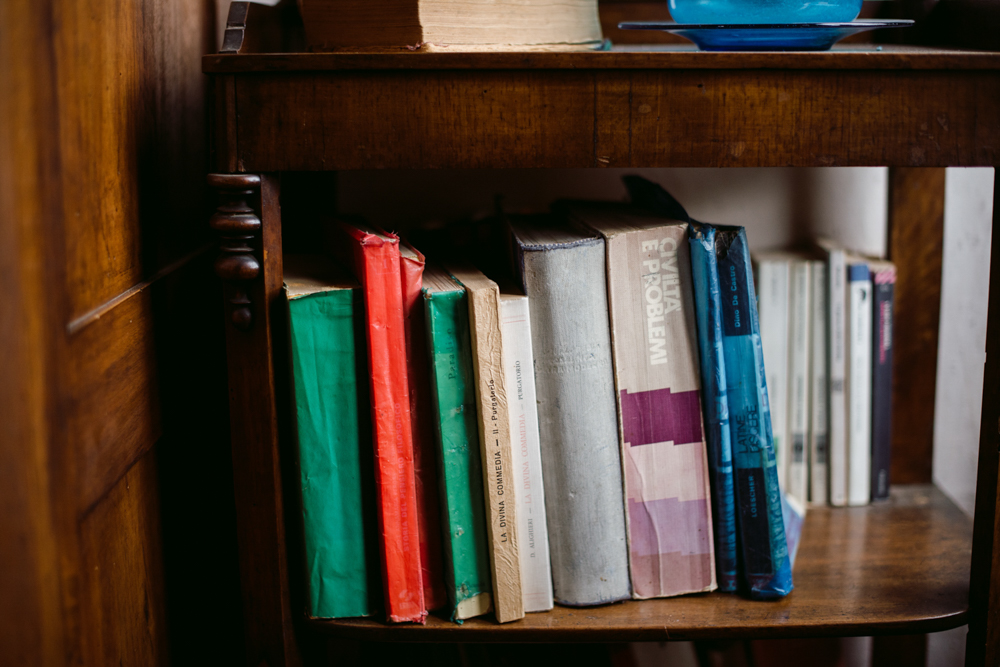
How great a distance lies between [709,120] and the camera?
641 millimetres

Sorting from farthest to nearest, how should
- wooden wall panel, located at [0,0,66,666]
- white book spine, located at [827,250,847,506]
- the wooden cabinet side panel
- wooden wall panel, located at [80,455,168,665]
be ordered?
1. white book spine, located at [827,250,847,506]
2. the wooden cabinet side panel
3. wooden wall panel, located at [80,455,168,665]
4. wooden wall panel, located at [0,0,66,666]

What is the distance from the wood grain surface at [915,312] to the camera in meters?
1.03

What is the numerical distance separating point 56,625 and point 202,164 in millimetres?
552

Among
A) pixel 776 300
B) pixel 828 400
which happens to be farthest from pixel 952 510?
pixel 776 300

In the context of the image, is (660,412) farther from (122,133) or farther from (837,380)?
(122,133)

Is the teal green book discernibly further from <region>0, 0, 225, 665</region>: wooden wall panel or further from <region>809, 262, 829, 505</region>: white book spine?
<region>809, 262, 829, 505</region>: white book spine

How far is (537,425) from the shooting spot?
725 mm

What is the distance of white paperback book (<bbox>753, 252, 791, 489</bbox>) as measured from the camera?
96 centimetres

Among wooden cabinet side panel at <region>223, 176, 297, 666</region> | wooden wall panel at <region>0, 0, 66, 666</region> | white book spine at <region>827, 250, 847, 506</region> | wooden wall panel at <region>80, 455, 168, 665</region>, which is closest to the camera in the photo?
wooden wall panel at <region>0, 0, 66, 666</region>

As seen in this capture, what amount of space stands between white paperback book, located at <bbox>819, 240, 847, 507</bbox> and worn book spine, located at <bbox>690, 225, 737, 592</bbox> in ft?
1.01

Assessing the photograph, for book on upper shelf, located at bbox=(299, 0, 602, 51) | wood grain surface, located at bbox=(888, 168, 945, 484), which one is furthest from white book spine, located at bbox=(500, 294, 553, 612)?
wood grain surface, located at bbox=(888, 168, 945, 484)

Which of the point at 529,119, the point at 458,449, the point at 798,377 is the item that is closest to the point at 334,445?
the point at 458,449

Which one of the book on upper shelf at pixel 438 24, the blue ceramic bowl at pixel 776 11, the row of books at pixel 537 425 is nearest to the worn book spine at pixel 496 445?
the row of books at pixel 537 425

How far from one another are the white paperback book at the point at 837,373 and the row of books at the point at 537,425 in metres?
0.28
